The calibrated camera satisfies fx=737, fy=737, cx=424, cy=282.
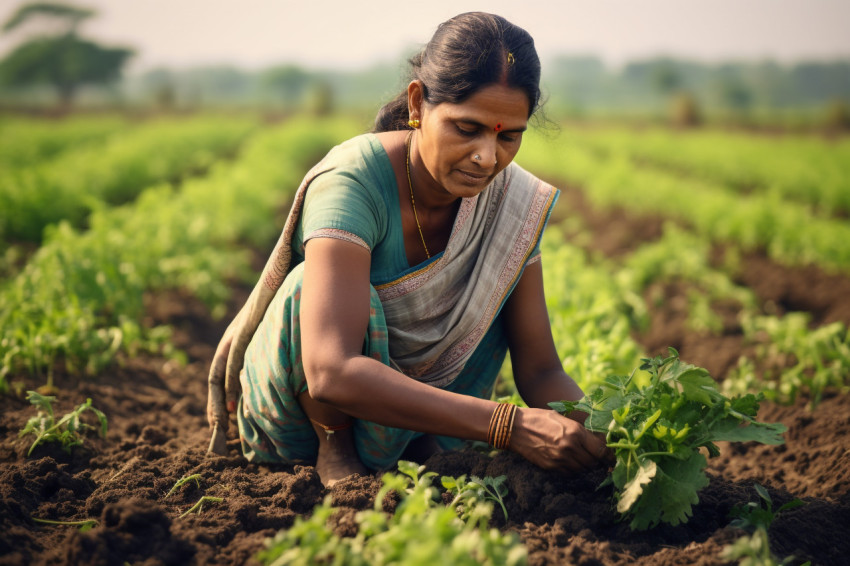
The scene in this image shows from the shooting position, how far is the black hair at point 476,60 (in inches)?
87.2

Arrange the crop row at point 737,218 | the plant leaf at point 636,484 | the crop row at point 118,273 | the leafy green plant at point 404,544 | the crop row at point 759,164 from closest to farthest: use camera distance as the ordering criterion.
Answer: the leafy green plant at point 404,544, the plant leaf at point 636,484, the crop row at point 118,273, the crop row at point 737,218, the crop row at point 759,164

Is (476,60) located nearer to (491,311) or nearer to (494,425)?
(491,311)

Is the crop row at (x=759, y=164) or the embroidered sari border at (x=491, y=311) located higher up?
the embroidered sari border at (x=491, y=311)

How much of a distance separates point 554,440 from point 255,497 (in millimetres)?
964

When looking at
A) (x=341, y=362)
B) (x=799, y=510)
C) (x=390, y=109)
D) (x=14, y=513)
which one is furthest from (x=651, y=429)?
(x=14, y=513)

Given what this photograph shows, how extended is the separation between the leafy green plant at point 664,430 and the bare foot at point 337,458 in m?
0.79

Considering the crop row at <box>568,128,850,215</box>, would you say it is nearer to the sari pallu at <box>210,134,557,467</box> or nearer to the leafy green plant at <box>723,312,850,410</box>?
the leafy green plant at <box>723,312,850,410</box>

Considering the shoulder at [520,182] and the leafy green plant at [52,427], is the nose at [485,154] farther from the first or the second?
the leafy green plant at [52,427]

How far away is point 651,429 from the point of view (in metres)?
2.00

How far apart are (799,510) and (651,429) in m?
0.63

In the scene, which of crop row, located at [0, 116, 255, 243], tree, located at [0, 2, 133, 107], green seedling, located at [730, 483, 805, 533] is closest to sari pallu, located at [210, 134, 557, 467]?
green seedling, located at [730, 483, 805, 533]

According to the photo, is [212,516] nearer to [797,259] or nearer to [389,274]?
[389,274]

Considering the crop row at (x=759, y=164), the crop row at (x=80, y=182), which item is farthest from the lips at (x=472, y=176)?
the crop row at (x=759, y=164)

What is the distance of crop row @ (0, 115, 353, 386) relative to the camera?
11.4 feet
